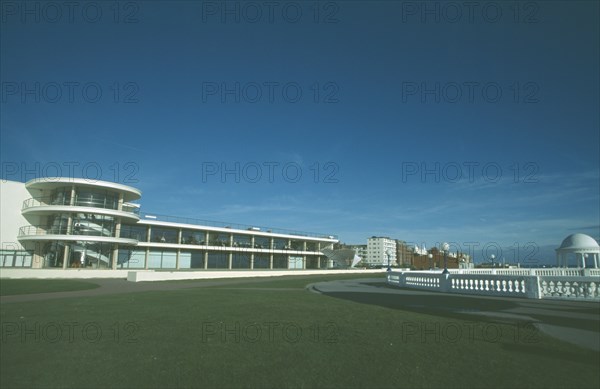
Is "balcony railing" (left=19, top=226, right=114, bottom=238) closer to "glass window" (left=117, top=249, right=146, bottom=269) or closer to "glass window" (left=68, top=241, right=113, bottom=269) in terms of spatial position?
"glass window" (left=68, top=241, right=113, bottom=269)

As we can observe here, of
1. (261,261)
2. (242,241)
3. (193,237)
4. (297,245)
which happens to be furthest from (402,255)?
(193,237)

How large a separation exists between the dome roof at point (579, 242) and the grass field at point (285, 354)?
126ft

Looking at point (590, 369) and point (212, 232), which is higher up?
point (212, 232)

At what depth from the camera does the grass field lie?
18.4ft

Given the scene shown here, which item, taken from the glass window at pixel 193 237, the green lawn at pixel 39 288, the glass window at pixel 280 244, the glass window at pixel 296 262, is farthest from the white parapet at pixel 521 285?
the glass window at pixel 296 262

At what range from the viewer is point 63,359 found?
22.1ft

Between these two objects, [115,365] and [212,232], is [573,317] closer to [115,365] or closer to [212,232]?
[115,365]

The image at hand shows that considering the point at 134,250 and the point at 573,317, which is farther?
the point at 134,250

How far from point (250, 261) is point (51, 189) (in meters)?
35.4

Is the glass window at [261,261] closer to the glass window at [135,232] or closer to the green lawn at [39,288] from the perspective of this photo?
the glass window at [135,232]

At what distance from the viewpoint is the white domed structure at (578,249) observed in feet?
132

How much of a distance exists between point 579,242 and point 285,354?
44452mm

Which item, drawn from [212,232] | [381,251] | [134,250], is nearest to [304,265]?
[212,232]

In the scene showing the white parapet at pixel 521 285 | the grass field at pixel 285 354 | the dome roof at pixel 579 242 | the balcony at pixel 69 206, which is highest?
the balcony at pixel 69 206
